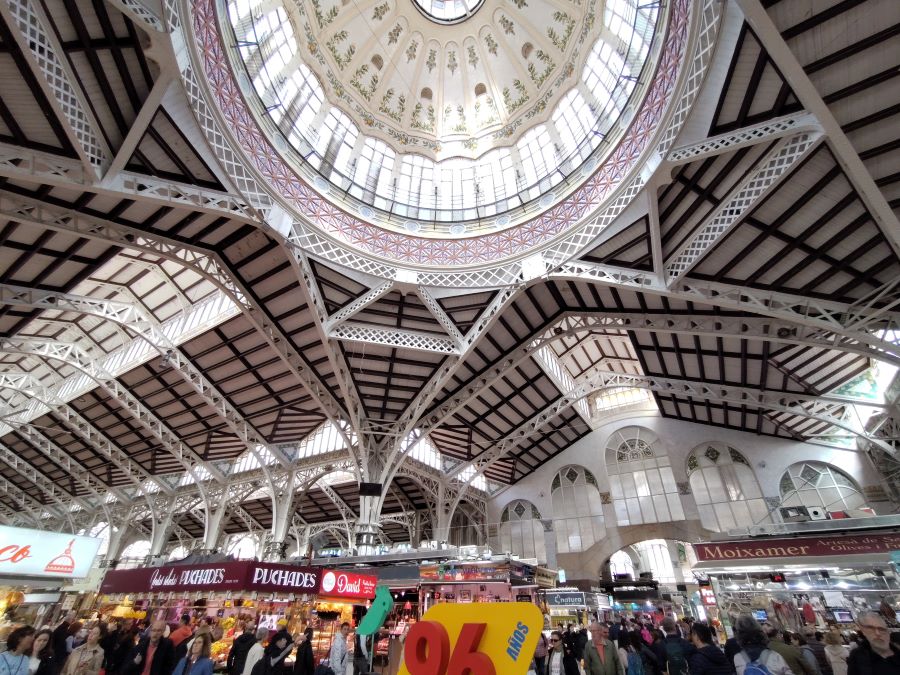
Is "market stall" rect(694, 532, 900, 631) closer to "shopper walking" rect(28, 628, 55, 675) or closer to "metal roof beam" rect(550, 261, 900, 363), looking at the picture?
"metal roof beam" rect(550, 261, 900, 363)

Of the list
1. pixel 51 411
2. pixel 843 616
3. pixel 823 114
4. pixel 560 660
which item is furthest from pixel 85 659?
pixel 51 411

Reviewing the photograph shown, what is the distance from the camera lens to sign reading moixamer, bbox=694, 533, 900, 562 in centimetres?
1500

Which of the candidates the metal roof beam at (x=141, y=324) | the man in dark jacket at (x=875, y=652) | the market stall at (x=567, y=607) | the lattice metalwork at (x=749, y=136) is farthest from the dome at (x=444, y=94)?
the market stall at (x=567, y=607)

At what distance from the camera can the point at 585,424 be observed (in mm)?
32500

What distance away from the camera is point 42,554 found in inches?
717

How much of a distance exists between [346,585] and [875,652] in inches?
530

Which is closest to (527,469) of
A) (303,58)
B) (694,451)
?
(694,451)

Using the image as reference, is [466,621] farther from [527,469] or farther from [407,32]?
[527,469]

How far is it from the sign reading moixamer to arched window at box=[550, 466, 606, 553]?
48.6ft

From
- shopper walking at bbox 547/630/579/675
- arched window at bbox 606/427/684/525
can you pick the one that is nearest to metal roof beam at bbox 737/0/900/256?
shopper walking at bbox 547/630/579/675

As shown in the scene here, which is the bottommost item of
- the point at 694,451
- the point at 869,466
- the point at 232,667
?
the point at 232,667

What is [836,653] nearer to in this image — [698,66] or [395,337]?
[698,66]

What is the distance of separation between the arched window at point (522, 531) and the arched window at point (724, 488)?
37.1ft

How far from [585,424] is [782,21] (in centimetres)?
2743
